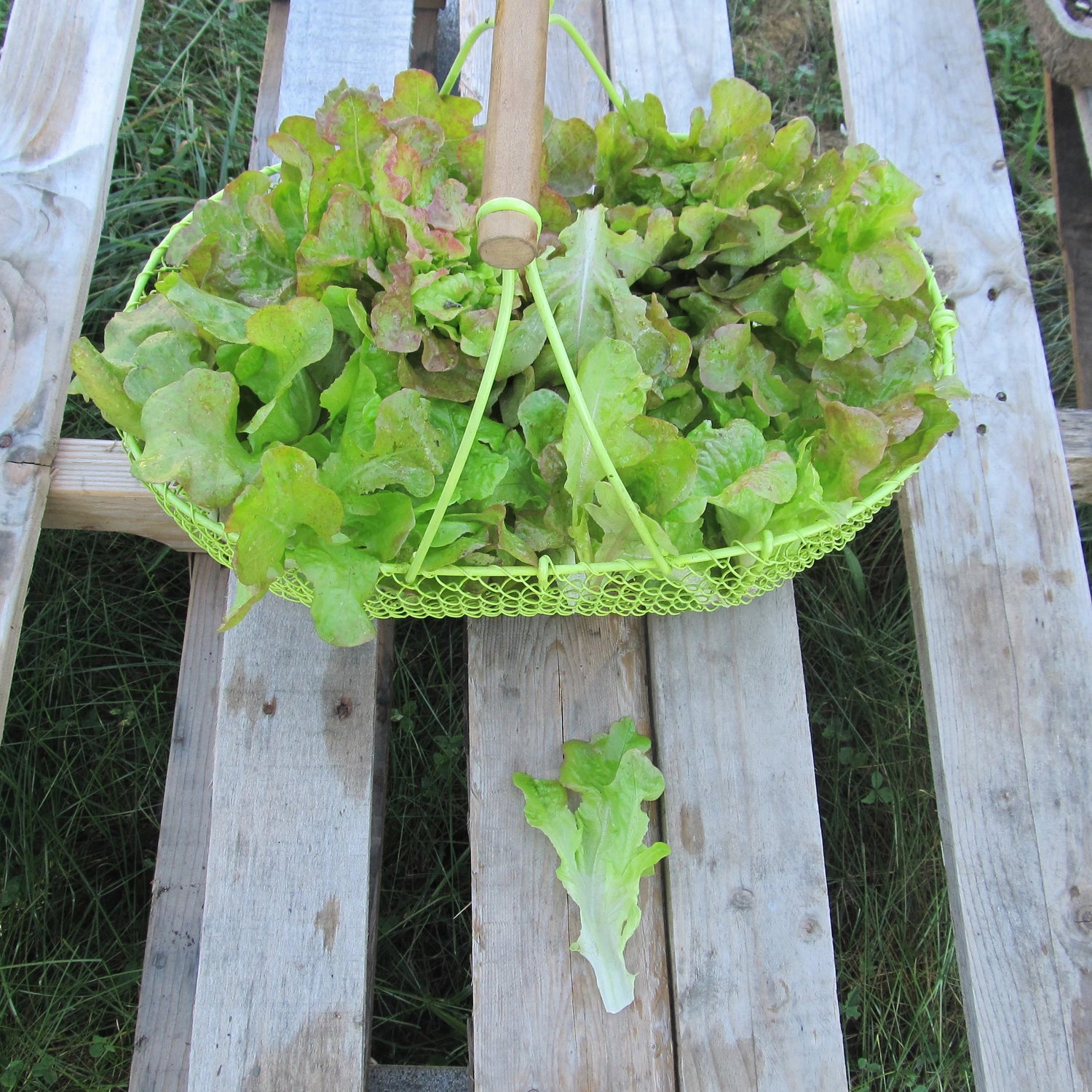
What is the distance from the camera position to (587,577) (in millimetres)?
809

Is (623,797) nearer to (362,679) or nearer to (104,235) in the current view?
(362,679)

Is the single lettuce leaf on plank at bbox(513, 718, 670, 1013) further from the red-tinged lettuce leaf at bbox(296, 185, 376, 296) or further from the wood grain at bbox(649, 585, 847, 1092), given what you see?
the red-tinged lettuce leaf at bbox(296, 185, 376, 296)

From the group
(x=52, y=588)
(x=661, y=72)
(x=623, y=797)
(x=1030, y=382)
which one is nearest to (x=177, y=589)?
(x=52, y=588)

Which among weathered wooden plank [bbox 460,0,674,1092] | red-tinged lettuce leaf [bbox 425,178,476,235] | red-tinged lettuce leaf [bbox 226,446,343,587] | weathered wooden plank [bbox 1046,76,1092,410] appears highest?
weathered wooden plank [bbox 1046,76,1092,410]

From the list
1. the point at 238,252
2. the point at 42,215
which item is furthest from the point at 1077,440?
the point at 42,215

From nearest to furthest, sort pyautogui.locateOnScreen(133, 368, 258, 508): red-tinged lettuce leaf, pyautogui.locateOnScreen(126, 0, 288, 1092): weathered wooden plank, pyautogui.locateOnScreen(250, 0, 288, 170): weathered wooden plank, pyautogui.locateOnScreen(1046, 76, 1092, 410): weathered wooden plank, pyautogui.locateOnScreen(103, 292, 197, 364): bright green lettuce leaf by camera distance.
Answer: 1. pyautogui.locateOnScreen(133, 368, 258, 508): red-tinged lettuce leaf
2. pyautogui.locateOnScreen(103, 292, 197, 364): bright green lettuce leaf
3. pyautogui.locateOnScreen(126, 0, 288, 1092): weathered wooden plank
4. pyautogui.locateOnScreen(250, 0, 288, 170): weathered wooden plank
5. pyautogui.locateOnScreen(1046, 76, 1092, 410): weathered wooden plank

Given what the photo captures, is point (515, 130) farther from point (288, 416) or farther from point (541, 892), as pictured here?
point (541, 892)

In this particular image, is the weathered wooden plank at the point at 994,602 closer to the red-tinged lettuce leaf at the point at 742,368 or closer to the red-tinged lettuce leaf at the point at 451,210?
the red-tinged lettuce leaf at the point at 742,368

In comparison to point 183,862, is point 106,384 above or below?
above

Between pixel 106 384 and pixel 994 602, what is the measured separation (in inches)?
37.3

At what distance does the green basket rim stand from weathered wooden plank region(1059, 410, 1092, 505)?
11.2 inches

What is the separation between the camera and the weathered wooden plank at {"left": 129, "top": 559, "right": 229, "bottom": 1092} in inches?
45.3

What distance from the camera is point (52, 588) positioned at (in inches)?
58.7

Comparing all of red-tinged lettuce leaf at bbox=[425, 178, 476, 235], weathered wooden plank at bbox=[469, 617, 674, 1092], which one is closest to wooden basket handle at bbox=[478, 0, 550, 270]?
red-tinged lettuce leaf at bbox=[425, 178, 476, 235]
